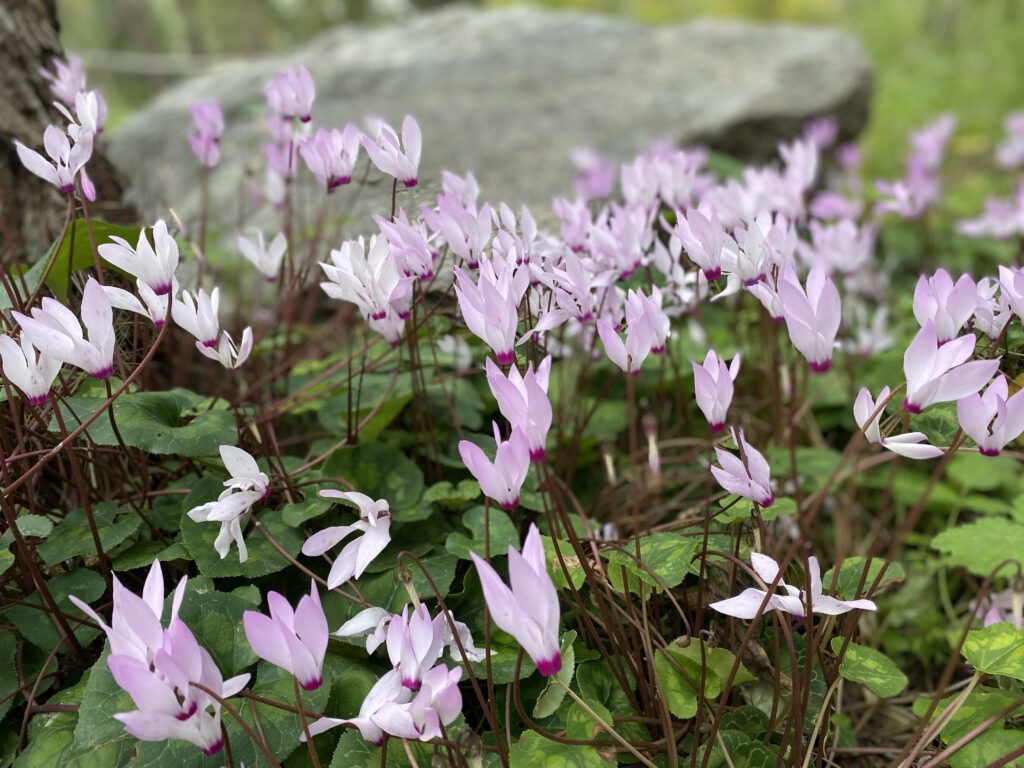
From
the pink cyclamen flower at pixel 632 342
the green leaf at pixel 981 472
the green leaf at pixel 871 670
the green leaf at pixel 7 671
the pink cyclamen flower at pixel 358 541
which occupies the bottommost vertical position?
the green leaf at pixel 981 472

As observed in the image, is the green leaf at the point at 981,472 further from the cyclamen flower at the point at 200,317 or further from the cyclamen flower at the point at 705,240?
the cyclamen flower at the point at 200,317

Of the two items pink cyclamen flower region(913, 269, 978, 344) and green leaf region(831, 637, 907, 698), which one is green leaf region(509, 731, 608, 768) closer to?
green leaf region(831, 637, 907, 698)

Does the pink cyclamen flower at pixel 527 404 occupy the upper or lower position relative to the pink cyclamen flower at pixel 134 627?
upper

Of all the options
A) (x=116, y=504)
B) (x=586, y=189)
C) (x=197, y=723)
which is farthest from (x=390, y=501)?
(x=586, y=189)

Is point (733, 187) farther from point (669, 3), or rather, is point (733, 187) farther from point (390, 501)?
point (669, 3)

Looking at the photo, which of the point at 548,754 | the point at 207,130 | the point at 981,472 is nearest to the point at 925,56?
the point at 981,472

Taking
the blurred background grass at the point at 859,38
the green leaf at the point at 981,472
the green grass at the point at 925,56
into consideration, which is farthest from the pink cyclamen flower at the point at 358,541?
the green grass at the point at 925,56
